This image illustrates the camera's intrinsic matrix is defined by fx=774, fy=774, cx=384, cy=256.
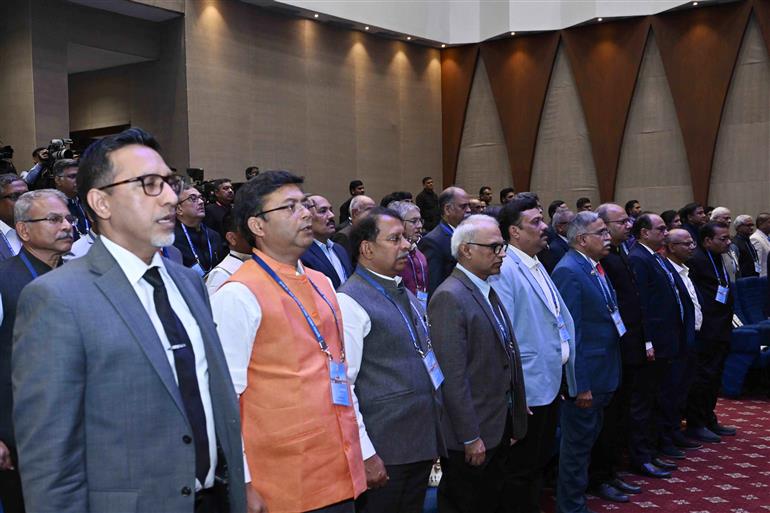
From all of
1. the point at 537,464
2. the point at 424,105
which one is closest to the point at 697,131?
the point at 424,105

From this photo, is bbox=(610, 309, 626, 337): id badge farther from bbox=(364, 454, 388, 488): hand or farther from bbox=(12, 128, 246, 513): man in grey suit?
bbox=(12, 128, 246, 513): man in grey suit

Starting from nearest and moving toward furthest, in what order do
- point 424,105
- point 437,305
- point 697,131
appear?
1. point 437,305
2. point 697,131
3. point 424,105

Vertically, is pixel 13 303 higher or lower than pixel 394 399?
higher

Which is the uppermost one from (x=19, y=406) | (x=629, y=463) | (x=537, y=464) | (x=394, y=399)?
(x=19, y=406)

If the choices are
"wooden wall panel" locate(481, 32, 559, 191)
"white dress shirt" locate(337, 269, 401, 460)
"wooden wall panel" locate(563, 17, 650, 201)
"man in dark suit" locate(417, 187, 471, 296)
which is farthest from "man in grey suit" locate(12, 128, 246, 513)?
"wooden wall panel" locate(481, 32, 559, 191)

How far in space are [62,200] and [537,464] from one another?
95.2 inches

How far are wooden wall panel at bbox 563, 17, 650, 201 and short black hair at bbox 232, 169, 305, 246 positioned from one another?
1128 cm

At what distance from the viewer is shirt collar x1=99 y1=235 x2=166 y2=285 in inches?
67.7

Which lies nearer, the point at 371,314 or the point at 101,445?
the point at 101,445

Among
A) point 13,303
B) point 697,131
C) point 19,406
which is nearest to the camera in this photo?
point 19,406

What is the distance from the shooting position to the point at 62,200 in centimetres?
331

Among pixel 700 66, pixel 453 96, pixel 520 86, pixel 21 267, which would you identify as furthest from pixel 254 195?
pixel 453 96

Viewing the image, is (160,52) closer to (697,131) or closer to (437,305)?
(697,131)

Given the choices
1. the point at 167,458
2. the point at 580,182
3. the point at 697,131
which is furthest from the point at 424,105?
the point at 167,458
